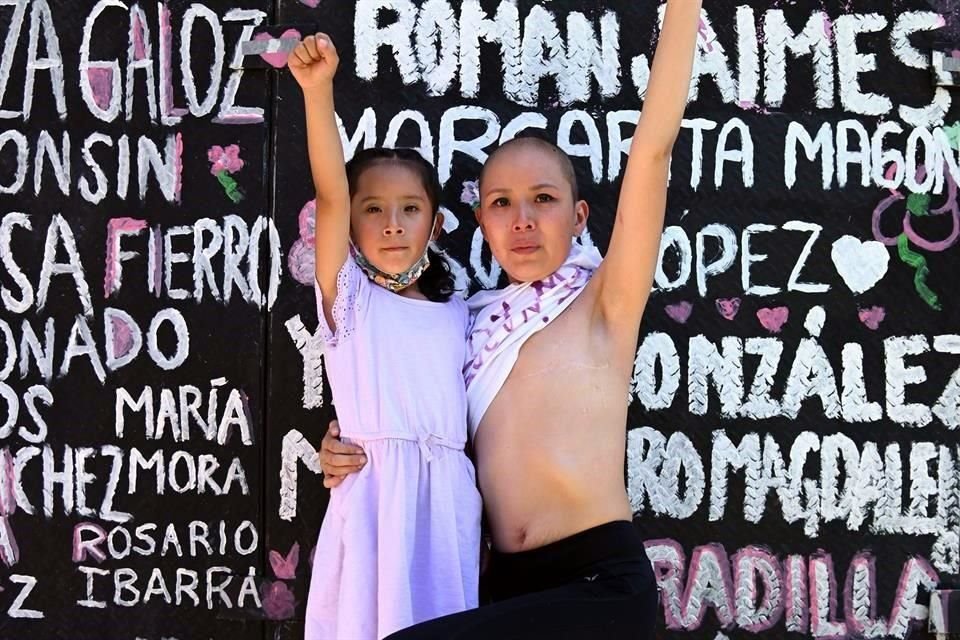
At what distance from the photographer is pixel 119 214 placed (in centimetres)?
285

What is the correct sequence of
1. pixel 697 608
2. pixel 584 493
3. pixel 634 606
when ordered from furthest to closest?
pixel 697 608, pixel 584 493, pixel 634 606

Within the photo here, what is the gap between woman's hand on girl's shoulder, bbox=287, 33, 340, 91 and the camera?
6.75 ft

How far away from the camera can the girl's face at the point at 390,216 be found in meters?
2.32

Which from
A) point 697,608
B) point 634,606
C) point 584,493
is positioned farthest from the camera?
point 697,608

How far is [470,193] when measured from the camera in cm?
284

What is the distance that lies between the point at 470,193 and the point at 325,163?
2.38 ft

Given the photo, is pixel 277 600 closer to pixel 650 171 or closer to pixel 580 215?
pixel 580 215

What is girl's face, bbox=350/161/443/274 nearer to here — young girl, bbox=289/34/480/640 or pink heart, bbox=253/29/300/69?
young girl, bbox=289/34/480/640

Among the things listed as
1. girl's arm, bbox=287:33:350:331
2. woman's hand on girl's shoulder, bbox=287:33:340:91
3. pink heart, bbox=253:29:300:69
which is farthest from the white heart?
pink heart, bbox=253:29:300:69

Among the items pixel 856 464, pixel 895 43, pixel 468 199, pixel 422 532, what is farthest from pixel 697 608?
pixel 895 43

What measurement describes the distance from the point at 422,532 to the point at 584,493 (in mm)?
388

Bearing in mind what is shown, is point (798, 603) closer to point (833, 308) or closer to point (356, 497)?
point (833, 308)

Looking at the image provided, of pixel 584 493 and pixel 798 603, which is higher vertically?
pixel 584 493

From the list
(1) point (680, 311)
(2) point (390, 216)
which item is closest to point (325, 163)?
(2) point (390, 216)
